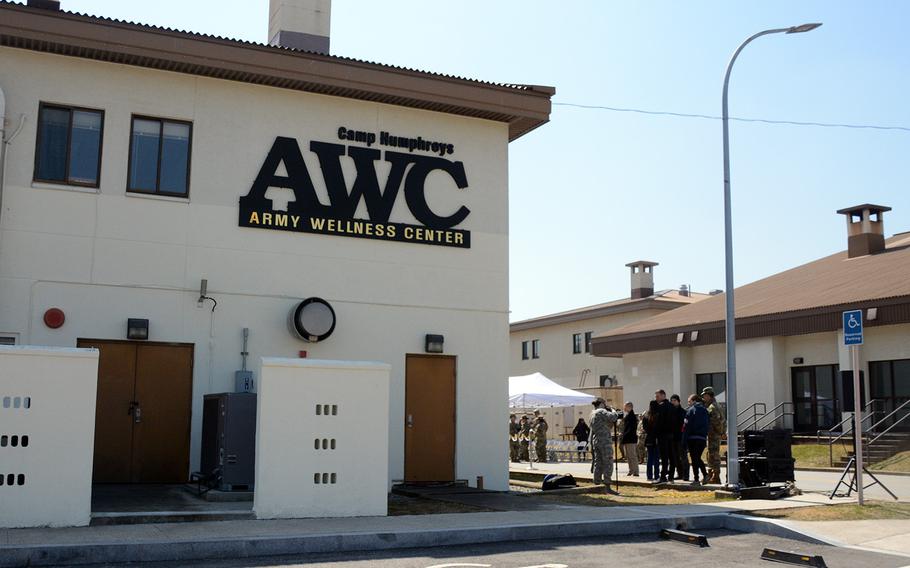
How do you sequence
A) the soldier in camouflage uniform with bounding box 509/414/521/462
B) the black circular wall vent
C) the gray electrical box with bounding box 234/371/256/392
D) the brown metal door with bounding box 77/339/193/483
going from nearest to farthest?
the brown metal door with bounding box 77/339/193/483
the gray electrical box with bounding box 234/371/256/392
the black circular wall vent
the soldier in camouflage uniform with bounding box 509/414/521/462

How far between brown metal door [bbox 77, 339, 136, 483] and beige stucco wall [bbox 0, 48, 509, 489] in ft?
1.29

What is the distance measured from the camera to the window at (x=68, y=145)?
52.5ft

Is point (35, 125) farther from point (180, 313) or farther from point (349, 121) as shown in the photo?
point (349, 121)

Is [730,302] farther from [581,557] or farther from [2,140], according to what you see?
[2,140]

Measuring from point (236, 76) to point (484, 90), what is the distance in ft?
15.8

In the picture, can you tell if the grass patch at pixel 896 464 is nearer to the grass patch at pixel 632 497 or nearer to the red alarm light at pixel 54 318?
the grass patch at pixel 632 497

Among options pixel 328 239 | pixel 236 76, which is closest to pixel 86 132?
pixel 236 76

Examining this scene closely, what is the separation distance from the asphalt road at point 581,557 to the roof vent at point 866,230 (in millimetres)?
27275

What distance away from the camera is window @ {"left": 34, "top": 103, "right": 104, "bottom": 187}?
16.0 metres

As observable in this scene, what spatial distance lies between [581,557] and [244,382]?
7.76m

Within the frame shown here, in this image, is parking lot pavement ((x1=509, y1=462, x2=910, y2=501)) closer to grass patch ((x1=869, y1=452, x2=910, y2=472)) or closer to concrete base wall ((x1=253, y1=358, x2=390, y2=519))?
grass patch ((x1=869, y1=452, x2=910, y2=472))

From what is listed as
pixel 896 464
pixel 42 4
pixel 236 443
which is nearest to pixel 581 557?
pixel 236 443

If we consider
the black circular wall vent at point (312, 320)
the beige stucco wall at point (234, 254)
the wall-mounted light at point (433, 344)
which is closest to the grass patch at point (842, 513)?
the beige stucco wall at point (234, 254)

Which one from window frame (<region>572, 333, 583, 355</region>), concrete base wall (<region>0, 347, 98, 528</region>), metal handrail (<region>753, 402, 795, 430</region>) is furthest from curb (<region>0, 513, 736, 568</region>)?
window frame (<region>572, 333, 583, 355</region>)
